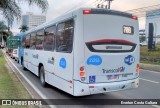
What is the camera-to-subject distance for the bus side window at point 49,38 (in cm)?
1036

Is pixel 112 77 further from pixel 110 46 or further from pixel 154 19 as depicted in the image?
pixel 154 19

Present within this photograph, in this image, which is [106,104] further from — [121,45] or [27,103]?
[27,103]

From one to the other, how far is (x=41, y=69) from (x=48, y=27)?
2268 millimetres

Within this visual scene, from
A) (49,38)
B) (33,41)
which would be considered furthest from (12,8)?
(49,38)

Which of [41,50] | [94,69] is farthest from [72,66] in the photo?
[41,50]

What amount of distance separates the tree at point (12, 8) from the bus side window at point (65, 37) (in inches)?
247

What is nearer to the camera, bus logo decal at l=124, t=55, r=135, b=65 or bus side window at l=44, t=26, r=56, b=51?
bus logo decal at l=124, t=55, r=135, b=65

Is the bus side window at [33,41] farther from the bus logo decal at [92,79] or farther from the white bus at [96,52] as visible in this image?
the bus logo decal at [92,79]

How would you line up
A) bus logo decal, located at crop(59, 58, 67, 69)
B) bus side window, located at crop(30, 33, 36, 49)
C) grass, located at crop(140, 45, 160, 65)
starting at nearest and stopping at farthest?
bus logo decal, located at crop(59, 58, 67, 69) < bus side window, located at crop(30, 33, 36, 49) < grass, located at crop(140, 45, 160, 65)

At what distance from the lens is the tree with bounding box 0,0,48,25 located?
14.8 meters

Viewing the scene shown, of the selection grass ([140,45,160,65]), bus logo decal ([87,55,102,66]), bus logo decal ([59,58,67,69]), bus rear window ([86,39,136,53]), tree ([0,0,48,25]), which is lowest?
grass ([140,45,160,65])

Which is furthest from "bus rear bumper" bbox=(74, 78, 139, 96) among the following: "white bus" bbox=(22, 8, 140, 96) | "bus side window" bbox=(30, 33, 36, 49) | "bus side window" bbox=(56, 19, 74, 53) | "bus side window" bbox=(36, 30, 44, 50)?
"bus side window" bbox=(30, 33, 36, 49)

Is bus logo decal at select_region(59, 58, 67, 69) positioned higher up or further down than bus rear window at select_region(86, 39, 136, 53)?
further down

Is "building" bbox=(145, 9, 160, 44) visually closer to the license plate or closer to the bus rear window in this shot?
the bus rear window
